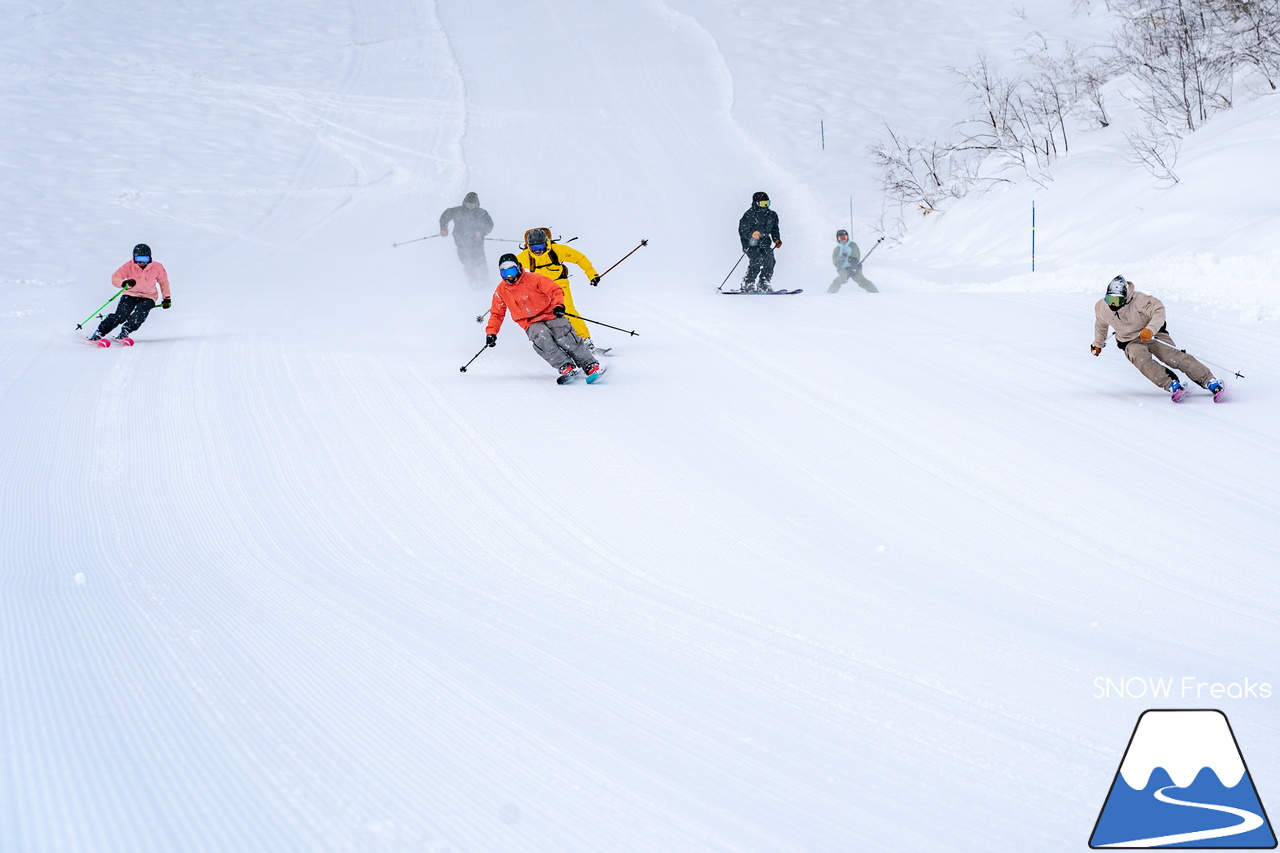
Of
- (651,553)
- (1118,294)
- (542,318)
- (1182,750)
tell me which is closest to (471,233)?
(542,318)

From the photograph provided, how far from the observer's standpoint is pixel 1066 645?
13.4 ft

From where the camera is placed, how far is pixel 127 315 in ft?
41.4

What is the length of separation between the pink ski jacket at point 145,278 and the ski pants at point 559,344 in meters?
5.65

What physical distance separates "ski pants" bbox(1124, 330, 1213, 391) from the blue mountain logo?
5.44 meters

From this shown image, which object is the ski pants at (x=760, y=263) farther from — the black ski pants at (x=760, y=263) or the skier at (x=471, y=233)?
the skier at (x=471, y=233)

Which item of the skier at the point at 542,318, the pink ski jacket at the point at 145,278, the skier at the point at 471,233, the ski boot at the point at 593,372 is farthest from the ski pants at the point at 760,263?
the pink ski jacket at the point at 145,278

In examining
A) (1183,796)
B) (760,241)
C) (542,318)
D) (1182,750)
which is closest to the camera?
(1183,796)

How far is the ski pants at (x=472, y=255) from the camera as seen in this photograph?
17.4 m

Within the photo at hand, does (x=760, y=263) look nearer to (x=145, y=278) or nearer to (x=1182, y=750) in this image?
(x=145, y=278)

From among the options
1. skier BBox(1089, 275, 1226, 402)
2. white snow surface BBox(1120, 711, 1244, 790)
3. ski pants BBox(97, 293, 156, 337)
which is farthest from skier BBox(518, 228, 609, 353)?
white snow surface BBox(1120, 711, 1244, 790)

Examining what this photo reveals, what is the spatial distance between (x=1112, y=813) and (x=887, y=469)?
3765 mm

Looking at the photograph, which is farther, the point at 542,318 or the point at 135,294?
the point at 135,294

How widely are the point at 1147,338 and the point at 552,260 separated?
6.31 metres

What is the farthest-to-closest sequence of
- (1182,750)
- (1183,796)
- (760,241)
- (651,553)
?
(760,241)
(651,553)
(1182,750)
(1183,796)
